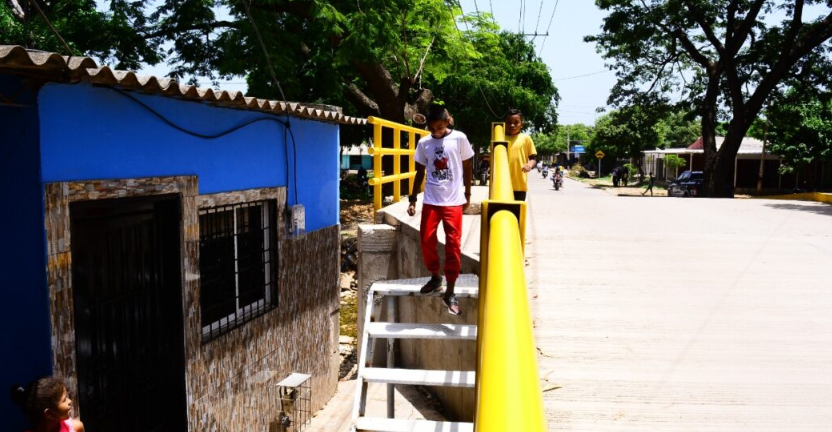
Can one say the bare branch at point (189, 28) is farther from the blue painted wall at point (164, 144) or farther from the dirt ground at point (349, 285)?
the blue painted wall at point (164, 144)

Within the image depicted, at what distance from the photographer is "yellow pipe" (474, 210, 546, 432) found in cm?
108

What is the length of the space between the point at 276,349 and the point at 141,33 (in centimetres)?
1373

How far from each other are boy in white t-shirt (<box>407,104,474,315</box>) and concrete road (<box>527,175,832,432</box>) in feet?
2.58

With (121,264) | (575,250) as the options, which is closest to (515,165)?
(575,250)

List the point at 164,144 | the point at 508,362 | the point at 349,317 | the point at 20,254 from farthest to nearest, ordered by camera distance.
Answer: the point at 349,317 → the point at 164,144 → the point at 20,254 → the point at 508,362

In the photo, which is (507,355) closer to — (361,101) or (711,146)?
(361,101)

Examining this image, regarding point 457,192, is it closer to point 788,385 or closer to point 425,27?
point 788,385

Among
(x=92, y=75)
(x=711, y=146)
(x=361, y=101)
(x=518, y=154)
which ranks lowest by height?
(x=518, y=154)

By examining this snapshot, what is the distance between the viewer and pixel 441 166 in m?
4.55

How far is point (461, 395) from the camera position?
16.5ft

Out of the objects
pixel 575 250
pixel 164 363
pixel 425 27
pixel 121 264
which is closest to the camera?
pixel 121 264

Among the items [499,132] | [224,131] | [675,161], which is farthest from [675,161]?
[224,131]

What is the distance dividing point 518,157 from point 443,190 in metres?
1.88

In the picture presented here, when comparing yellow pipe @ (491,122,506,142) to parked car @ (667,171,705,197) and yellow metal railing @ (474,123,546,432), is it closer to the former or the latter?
yellow metal railing @ (474,123,546,432)
